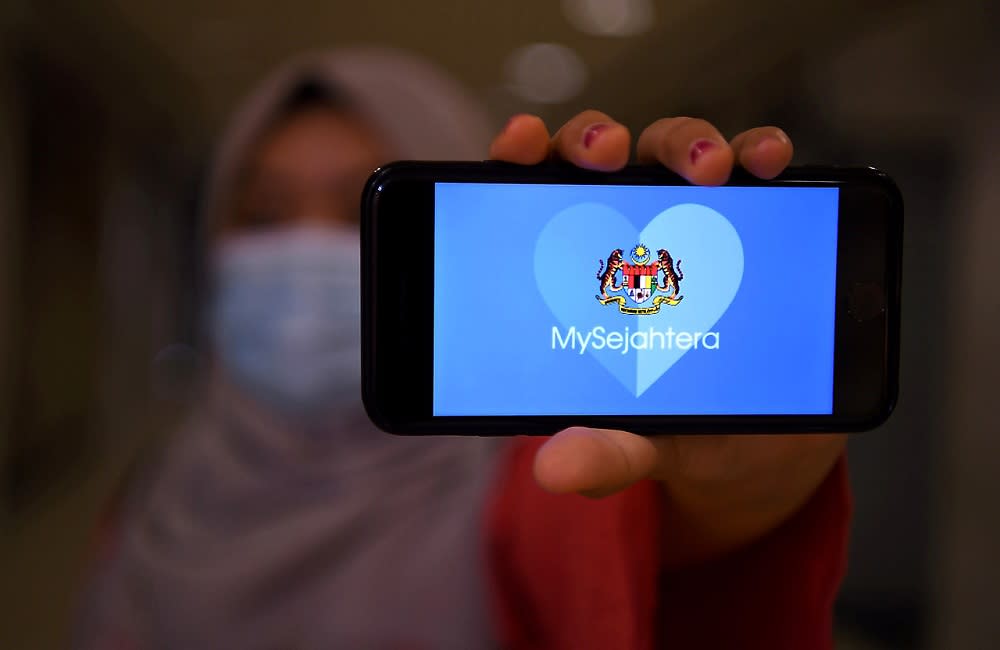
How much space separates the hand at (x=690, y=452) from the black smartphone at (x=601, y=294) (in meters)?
0.01

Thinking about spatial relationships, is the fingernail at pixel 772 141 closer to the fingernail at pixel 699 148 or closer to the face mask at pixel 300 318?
the fingernail at pixel 699 148

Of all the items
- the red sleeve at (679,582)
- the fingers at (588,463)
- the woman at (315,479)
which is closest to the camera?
the fingers at (588,463)

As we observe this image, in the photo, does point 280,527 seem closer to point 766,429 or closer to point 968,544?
point 766,429

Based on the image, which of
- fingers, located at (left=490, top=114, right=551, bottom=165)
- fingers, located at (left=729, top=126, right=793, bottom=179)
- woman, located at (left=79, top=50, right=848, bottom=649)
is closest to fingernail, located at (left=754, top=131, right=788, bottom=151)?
fingers, located at (left=729, top=126, right=793, bottom=179)

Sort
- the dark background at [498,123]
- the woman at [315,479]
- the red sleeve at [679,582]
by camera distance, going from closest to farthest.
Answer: the red sleeve at [679,582] → the woman at [315,479] → the dark background at [498,123]

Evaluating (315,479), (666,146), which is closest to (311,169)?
(315,479)

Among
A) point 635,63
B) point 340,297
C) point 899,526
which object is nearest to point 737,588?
point 340,297

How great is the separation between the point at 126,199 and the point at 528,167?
91 cm

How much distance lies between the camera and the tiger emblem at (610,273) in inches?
12.5

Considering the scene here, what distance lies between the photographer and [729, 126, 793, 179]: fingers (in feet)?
0.95

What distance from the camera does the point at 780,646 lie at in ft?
1.21

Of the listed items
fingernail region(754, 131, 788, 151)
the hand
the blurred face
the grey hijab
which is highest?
the blurred face

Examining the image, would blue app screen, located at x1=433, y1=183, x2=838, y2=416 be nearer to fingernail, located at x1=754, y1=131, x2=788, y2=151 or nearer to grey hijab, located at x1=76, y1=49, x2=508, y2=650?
fingernail, located at x1=754, y1=131, x2=788, y2=151

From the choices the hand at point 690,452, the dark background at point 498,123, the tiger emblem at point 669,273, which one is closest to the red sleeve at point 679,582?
the hand at point 690,452
